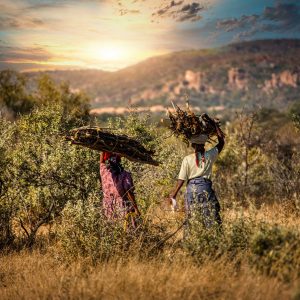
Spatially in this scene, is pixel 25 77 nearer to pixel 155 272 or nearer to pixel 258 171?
pixel 258 171

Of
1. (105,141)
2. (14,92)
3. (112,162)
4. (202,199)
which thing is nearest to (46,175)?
(112,162)

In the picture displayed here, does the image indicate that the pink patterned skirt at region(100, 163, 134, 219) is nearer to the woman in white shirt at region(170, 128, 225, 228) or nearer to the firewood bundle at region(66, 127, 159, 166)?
the firewood bundle at region(66, 127, 159, 166)

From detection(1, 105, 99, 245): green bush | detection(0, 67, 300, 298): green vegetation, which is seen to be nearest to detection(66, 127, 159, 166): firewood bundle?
detection(0, 67, 300, 298): green vegetation

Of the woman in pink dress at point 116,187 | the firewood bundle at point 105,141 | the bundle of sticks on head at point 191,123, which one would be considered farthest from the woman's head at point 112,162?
the bundle of sticks on head at point 191,123

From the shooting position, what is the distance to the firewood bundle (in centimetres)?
845

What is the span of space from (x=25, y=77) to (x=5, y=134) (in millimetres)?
43426

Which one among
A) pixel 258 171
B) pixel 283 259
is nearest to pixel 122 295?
pixel 283 259

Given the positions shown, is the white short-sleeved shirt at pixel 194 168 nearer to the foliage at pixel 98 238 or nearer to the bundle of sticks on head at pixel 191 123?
the bundle of sticks on head at pixel 191 123

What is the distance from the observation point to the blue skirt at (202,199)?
309 inches

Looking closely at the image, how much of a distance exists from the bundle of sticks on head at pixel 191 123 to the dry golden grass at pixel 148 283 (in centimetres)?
230

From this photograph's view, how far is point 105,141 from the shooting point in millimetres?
8547

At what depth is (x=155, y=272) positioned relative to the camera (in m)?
6.73

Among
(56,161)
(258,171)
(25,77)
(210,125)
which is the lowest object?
(258,171)

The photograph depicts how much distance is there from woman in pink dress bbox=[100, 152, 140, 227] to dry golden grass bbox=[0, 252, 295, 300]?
62.2 inches
